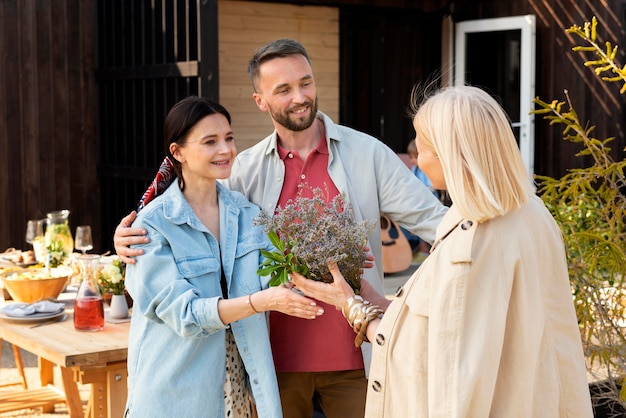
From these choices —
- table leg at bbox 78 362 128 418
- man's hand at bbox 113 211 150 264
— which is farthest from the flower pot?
man's hand at bbox 113 211 150 264

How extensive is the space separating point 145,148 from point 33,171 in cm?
133

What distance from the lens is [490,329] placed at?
191 centimetres

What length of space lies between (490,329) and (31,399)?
344 centimetres

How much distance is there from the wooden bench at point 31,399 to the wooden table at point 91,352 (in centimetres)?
124

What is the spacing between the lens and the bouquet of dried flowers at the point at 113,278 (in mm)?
3613

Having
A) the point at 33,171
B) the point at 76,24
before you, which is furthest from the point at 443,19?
the point at 33,171

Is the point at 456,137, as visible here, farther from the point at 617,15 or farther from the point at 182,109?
the point at 617,15

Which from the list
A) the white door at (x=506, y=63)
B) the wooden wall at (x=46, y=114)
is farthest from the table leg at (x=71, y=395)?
the white door at (x=506, y=63)

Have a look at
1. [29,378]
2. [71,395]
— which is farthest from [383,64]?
[71,395]

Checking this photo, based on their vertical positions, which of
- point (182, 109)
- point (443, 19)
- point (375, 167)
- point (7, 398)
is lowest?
point (7, 398)

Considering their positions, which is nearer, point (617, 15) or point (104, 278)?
point (104, 278)

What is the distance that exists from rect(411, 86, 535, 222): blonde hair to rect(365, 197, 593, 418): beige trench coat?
0.06 meters

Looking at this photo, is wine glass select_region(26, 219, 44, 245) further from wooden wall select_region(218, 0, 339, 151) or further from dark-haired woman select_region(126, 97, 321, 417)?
wooden wall select_region(218, 0, 339, 151)

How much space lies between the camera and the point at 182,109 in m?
2.62
